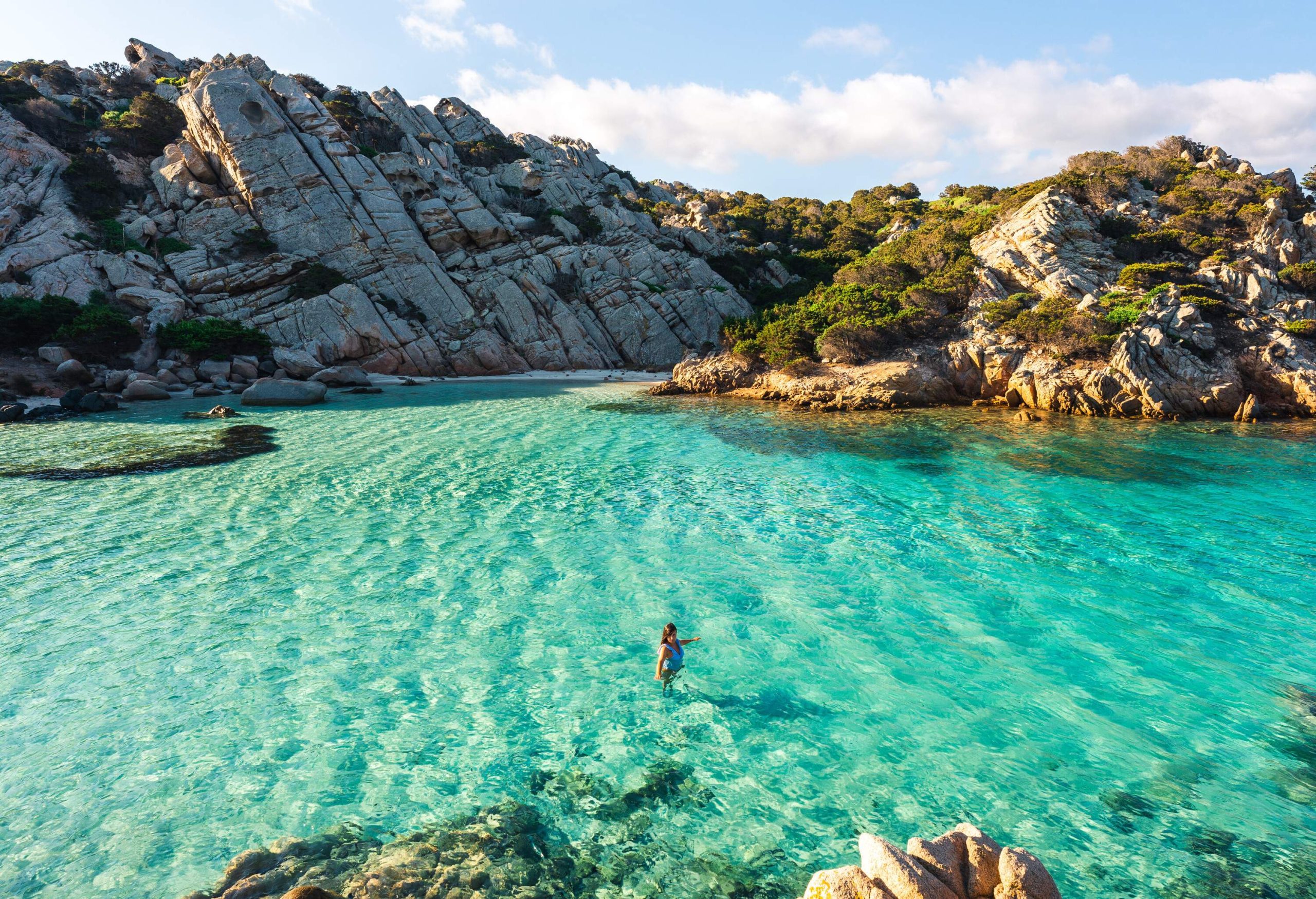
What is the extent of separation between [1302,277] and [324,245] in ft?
219

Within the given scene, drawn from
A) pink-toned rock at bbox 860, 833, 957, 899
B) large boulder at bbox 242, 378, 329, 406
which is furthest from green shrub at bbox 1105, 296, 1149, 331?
large boulder at bbox 242, 378, 329, 406

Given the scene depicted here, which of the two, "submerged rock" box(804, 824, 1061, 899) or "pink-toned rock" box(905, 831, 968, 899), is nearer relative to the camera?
"submerged rock" box(804, 824, 1061, 899)

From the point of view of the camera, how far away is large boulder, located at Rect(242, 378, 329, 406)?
34250 millimetres

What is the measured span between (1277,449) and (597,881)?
2770cm

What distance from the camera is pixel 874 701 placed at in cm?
827

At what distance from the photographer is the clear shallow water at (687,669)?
6.22 meters

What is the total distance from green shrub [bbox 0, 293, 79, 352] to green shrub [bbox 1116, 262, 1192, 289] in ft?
206

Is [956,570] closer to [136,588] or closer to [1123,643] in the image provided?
[1123,643]

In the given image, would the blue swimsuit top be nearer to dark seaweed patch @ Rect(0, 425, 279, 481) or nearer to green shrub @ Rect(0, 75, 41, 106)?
dark seaweed patch @ Rect(0, 425, 279, 481)

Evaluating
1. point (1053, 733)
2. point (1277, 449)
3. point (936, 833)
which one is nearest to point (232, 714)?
point (936, 833)

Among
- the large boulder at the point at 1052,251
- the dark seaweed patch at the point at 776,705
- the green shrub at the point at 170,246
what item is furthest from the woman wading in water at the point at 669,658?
the green shrub at the point at 170,246

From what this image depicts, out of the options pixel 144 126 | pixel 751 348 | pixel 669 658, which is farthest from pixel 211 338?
pixel 669 658

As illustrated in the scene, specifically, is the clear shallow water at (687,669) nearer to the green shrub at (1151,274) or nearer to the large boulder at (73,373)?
the green shrub at (1151,274)

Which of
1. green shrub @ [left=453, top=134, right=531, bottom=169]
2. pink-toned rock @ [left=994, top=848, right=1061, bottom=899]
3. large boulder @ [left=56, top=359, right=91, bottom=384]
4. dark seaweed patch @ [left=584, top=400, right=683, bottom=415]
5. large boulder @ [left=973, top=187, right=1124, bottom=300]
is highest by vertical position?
green shrub @ [left=453, top=134, right=531, bottom=169]
